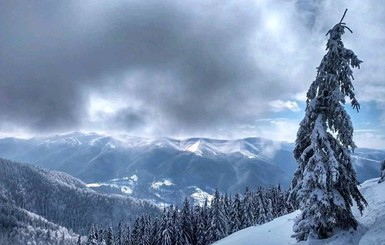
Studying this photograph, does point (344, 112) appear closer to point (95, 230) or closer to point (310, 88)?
point (310, 88)

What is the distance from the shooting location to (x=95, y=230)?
94688mm

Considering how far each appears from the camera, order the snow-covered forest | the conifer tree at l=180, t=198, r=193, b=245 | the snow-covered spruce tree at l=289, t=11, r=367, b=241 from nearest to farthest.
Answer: the snow-covered spruce tree at l=289, t=11, r=367, b=241 → the snow-covered forest → the conifer tree at l=180, t=198, r=193, b=245

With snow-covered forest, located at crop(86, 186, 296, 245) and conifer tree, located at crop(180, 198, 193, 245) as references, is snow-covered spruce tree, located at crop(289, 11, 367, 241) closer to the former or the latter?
snow-covered forest, located at crop(86, 186, 296, 245)

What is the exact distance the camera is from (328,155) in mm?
18281

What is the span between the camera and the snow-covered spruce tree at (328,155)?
17.7 meters

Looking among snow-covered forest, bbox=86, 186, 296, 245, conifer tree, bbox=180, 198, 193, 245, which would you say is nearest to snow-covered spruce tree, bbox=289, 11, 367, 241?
snow-covered forest, bbox=86, 186, 296, 245

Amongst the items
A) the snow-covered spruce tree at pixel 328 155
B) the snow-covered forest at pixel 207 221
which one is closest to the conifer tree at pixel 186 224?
the snow-covered forest at pixel 207 221

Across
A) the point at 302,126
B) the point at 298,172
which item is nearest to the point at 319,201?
the point at 298,172

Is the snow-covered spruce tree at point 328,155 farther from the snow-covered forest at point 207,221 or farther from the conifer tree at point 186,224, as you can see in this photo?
the conifer tree at point 186,224

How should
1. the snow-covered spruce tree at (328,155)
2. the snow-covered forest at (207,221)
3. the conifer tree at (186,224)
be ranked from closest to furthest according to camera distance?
the snow-covered spruce tree at (328,155) < the snow-covered forest at (207,221) < the conifer tree at (186,224)

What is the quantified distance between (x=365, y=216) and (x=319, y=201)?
5357mm

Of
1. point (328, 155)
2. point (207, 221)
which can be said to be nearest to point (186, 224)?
point (207, 221)

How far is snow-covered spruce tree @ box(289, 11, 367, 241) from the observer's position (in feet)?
Answer: 58.1

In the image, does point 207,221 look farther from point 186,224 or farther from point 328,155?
point 328,155
